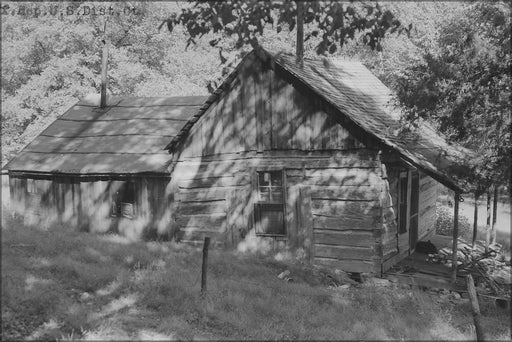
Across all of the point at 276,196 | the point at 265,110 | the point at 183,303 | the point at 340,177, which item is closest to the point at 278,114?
the point at 265,110

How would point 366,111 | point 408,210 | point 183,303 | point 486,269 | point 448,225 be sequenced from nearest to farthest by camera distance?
1. point 183,303
2. point 486,269
3. point 366,111
4. point 408,210
5. point 448,225

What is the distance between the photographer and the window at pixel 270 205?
13859 mm

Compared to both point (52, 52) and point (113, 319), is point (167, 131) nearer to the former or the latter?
point (113, 319)

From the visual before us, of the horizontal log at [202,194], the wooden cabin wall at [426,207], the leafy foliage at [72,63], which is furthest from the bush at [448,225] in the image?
the leafy foliage at [72,63]

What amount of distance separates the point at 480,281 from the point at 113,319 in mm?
9136

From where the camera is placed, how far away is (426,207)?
17.3 metres

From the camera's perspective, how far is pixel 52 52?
2778 cm

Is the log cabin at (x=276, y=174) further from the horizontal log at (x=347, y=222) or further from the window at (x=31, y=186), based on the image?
the window at (x=31, y=186)

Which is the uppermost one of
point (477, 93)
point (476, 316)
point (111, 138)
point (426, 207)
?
point (477, 93)

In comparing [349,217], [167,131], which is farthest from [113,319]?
[167,131]

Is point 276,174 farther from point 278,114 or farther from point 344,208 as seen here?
point 344,208

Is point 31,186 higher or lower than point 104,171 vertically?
lower

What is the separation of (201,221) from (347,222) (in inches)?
182

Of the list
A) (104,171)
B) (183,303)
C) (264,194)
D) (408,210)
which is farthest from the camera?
(104,171)
